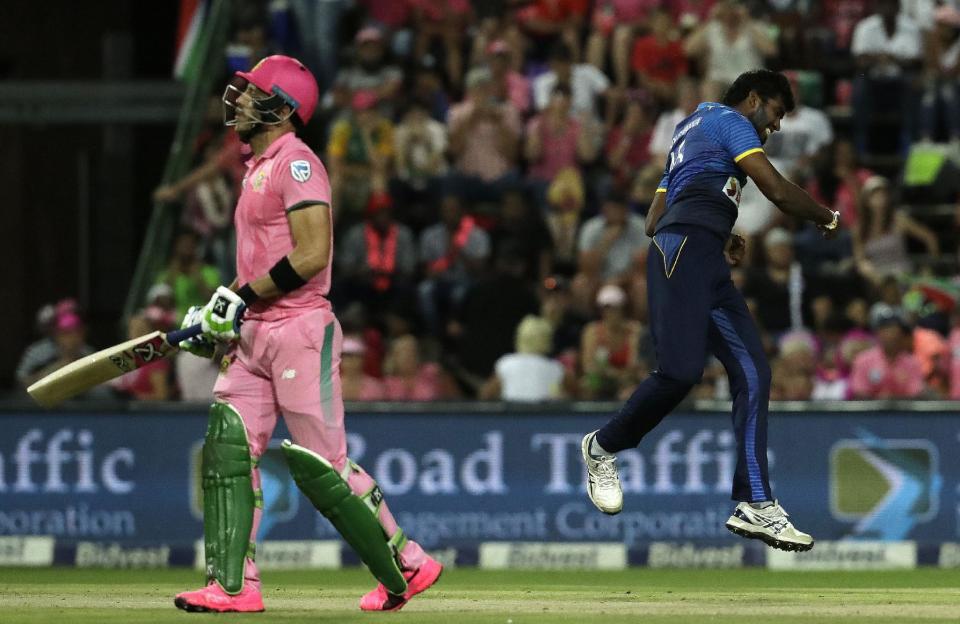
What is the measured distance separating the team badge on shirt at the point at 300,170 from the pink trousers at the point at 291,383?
57cm

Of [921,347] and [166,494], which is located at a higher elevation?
[921,347]

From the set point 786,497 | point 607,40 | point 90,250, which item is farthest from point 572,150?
point 90,250

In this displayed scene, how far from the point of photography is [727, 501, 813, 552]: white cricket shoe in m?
8.88

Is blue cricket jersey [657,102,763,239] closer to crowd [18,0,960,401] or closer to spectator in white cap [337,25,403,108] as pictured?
crowd [18,0,960,401]

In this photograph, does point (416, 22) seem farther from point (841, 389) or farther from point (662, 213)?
point (662, 213)

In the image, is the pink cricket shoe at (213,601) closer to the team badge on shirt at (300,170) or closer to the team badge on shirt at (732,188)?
the team badge on shirt at (300,170)

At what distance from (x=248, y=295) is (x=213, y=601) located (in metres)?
1.25

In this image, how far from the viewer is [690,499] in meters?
13.9

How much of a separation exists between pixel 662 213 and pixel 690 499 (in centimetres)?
505

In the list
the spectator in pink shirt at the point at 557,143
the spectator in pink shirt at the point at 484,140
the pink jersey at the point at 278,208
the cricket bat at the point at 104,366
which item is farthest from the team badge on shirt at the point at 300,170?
the spectator in pink shirt at the point at 557,143

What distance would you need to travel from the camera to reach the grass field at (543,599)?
8.25 m

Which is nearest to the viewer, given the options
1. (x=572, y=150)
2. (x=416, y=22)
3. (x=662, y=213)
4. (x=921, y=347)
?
(x=662, y=213)

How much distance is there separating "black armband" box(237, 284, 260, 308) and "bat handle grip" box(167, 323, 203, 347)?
229 mm

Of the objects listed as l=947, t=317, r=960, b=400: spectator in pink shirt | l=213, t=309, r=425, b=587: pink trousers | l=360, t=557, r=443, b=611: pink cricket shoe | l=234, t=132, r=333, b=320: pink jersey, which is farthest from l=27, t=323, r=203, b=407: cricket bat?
l=947, t=317, r=960, b=400: spectator in pink shirt
